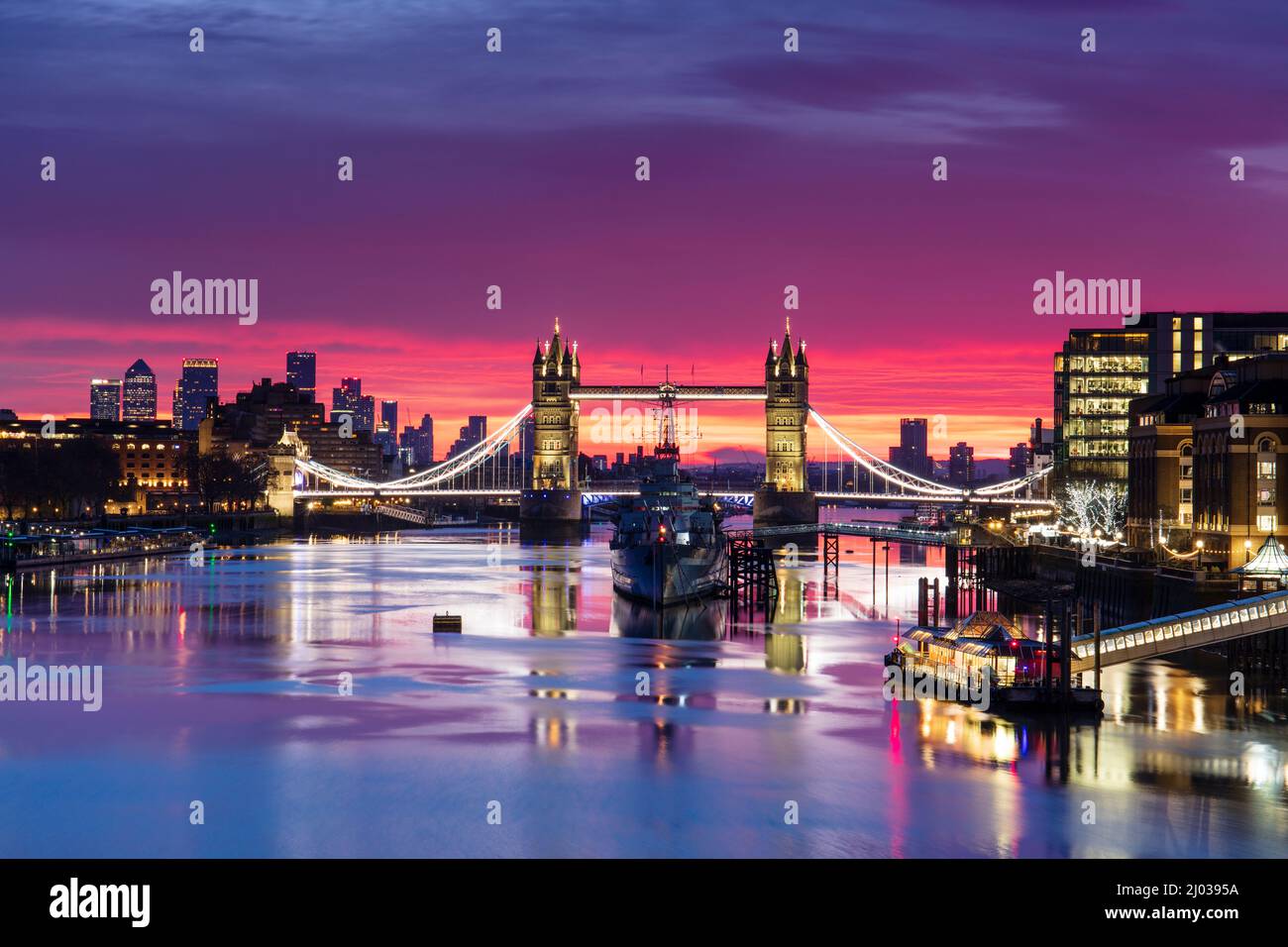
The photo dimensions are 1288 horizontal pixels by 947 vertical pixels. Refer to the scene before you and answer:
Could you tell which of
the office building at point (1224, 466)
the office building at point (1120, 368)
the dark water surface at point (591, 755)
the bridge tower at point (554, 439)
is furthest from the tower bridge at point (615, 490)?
the dark water surface at point (591, 755)

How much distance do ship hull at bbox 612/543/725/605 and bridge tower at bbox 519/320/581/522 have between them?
92.6 meters

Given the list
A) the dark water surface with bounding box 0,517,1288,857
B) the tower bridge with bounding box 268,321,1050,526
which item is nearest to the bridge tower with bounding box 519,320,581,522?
the tower bridge with bounding box 268,321,1050,526

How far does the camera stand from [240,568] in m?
104

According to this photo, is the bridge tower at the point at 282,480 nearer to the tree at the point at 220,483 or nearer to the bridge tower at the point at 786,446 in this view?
the tree at the point at 220,483

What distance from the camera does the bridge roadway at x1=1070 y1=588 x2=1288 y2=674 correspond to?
141 feet

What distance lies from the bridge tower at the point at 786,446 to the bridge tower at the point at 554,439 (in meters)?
20.9

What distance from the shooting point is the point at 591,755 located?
1414 inches

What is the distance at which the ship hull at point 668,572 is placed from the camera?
246ft

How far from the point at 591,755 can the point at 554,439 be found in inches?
5791

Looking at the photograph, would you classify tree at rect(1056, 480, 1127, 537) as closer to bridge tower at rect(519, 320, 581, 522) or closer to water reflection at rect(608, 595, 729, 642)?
water reflection at rect(608, 595, 729, 642)

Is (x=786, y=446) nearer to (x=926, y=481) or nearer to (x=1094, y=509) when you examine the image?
(x=926, y=481)

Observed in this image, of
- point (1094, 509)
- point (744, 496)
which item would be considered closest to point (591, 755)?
point (1094, 509)
